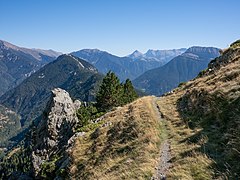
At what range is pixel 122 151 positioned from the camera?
24.3m

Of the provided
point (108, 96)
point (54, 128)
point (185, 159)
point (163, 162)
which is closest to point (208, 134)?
point (185, 159)

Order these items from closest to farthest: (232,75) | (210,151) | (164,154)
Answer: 1. (210,151)
2. (164,154)
3. (232,75)

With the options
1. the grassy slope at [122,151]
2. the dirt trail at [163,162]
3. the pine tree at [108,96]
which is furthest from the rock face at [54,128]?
the dirt trail at [163,162]

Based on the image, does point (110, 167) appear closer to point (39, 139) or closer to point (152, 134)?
point (152, 134)

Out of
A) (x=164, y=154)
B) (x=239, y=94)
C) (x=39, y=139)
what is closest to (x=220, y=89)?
(x=239, y=94)

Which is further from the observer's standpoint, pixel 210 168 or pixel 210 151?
pixel 210 151

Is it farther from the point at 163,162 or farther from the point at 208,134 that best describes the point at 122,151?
the point at 208,134

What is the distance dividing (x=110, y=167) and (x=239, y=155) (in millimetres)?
10624

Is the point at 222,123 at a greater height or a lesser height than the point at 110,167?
greater

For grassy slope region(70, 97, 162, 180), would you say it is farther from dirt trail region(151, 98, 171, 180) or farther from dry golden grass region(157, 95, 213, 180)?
dry golden grass region(157, 95, 213, 180)

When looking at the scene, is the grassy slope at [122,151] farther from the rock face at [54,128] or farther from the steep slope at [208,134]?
→ the rock face at [54,128]

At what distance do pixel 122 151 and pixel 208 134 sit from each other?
7856 millimetres

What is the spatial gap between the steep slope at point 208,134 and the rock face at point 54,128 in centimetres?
3907

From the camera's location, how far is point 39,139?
67.2 metres
